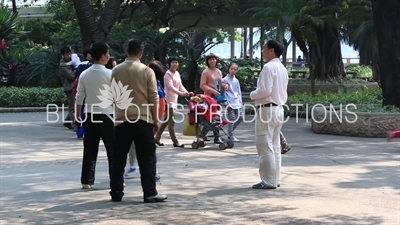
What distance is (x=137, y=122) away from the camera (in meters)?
8.20

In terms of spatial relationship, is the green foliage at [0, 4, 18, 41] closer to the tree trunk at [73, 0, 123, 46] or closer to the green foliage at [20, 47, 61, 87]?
the green foliage at [20, 47, 61, 87]

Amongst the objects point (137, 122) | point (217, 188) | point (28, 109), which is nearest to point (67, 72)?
point (217, 188)

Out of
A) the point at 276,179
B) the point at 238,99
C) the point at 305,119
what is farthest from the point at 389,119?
the point at 276,179

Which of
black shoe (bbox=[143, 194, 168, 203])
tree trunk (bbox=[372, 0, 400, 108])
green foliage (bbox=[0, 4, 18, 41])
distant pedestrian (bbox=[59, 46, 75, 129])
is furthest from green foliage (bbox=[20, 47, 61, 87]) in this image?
black shoe (bbox=[143, 194, 168, 203])

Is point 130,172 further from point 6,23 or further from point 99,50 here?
point 6,23

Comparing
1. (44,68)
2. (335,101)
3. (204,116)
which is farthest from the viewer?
(44,68)

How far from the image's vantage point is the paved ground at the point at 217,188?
760 centimetres

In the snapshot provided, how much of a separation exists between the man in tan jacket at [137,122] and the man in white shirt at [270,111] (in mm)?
1359

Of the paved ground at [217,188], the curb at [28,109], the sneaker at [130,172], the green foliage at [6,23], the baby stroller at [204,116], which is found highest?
the green foliage at [6,23]

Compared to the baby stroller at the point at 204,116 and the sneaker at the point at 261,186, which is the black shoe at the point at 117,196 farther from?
the baby stroller at the point at 204,116

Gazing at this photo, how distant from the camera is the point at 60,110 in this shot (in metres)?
23.2

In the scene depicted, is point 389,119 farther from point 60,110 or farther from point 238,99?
point 60,110

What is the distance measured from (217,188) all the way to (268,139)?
89 cm

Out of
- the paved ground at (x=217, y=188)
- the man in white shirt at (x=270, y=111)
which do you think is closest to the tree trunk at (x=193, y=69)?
the paved ground at (x=217, y=188)
